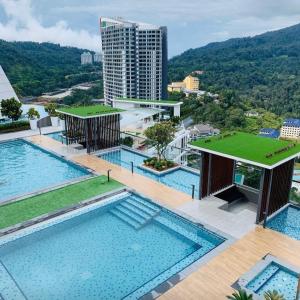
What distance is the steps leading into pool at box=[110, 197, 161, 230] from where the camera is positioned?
A: 10.1 metres

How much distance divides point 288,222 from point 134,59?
48926 millimetres

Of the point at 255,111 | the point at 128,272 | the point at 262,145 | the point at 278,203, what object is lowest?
the point at 255,111

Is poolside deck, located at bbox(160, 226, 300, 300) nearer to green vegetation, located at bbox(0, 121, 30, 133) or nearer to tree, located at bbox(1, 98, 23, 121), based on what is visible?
green vegetation, located at bbox(0, 121, 30, 133)

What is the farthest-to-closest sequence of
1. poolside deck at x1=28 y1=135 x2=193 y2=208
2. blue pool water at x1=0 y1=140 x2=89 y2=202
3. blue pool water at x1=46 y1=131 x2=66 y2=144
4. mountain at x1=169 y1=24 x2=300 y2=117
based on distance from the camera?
mountain at x1=169 y1=24 x2=300 y2=117, blue pool water at x1=46 y1=131 x2=66 y2=144, blue pool water at x1=0 y1=140 x2=89 y2=202, poolside deck at x1=28 y1=135 x2=193 y2=208

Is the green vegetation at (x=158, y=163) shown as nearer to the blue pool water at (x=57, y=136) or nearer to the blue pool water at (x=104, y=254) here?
the blue pool water at (x=104, y=254)

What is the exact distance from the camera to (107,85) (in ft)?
189

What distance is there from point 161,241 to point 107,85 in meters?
51.3

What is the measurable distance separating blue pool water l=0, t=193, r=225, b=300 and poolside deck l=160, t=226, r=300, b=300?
1.94ft

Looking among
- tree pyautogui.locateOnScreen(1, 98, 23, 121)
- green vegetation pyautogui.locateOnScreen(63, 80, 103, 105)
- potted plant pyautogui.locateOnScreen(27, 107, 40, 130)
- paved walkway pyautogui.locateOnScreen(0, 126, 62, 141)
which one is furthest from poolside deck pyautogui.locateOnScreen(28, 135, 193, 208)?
green vegetation pyautogui.locateOnScreen(63, 80, 103, 105)

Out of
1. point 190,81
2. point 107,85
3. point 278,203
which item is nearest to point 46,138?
point 278,203

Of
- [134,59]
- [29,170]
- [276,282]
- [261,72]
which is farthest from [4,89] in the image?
[261,72]

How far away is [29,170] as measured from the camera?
48.5ft

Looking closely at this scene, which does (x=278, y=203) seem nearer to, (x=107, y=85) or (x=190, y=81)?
(x=107, y=85)

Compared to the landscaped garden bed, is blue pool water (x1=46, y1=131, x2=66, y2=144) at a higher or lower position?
lower
